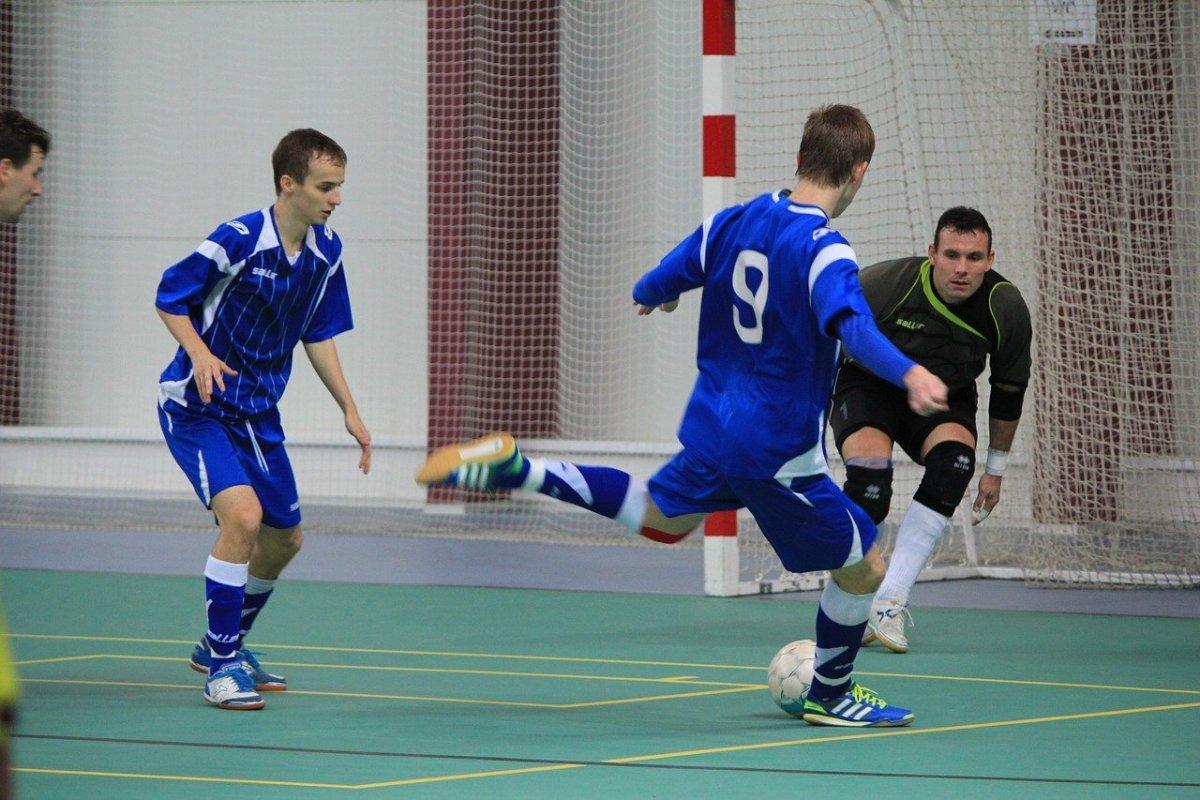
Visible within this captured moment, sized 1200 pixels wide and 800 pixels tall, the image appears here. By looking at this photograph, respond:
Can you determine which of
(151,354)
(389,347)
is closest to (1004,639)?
(389,347)

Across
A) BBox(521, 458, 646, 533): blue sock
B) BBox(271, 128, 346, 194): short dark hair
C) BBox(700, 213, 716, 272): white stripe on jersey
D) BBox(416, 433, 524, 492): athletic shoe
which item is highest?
BBox(271, 128, 346, 194): short dark hair

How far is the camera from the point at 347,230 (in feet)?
43.6

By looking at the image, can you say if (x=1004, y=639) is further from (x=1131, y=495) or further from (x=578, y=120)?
(x=578, y=120)

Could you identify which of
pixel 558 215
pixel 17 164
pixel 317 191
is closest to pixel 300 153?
pixel 317 191

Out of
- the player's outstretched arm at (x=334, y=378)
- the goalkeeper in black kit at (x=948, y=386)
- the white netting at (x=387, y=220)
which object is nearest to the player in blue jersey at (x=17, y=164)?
the player's outstretched arm at (x=334, y=378)

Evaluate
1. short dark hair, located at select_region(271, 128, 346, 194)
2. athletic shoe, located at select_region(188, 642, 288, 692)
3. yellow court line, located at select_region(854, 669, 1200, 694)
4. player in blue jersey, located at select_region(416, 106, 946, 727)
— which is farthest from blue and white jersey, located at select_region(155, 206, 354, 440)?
yellow court line, located at select_region(854, 669, 1200, 694)

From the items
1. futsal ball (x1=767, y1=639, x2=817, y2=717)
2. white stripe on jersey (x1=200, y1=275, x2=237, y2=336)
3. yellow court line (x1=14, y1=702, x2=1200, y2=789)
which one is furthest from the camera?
white stripe on jersey (x1=200, y1=275, x2=237, y2=336)

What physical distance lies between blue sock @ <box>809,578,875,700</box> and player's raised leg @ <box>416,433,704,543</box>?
43 centimetres

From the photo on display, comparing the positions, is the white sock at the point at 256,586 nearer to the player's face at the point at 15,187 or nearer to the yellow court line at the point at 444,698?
the yellow court line at the point at 444,698

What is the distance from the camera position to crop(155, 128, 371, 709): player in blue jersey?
542 cm

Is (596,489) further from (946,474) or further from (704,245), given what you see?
(946,474)

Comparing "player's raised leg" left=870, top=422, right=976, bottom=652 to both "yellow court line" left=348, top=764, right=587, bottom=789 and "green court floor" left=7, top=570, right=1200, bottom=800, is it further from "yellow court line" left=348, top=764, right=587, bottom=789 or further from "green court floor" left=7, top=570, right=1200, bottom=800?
"yellow court line" left=348, top=764, right=587, bottom=789

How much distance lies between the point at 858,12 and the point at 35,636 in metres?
5.38

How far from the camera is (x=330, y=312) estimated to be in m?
5.91
